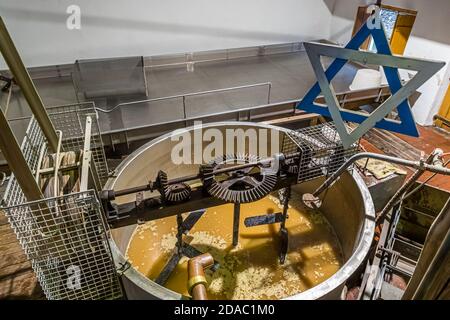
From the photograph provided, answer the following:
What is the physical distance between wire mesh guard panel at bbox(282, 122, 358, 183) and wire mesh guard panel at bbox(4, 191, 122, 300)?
1.45 metres

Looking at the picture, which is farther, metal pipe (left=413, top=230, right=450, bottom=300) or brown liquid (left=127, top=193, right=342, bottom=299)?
brown liquid (left=127, top=193, right=342, bottom=299)

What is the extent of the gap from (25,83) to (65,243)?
1.02m

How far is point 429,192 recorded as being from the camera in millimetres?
3117

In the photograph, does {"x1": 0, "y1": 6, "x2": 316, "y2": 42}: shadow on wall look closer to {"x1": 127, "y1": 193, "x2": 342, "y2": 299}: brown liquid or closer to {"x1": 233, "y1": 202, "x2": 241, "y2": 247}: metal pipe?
{"x1": 127, "y1": 193, "x2": 342, "y2": 299}: brown liquid

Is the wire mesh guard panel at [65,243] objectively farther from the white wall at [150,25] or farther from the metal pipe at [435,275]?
the white wall at [150,25]

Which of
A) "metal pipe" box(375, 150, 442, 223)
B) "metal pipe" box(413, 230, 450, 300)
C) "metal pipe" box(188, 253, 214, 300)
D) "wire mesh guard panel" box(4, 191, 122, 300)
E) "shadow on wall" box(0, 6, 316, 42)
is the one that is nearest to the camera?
"metal pipe" box(413, 230, 450, 300)

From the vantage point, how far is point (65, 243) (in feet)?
5.92

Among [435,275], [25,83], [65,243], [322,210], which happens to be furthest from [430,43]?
[65,243]

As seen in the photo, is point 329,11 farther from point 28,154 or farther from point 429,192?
point 28,154

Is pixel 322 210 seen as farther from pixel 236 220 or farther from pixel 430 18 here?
pixel 430 18

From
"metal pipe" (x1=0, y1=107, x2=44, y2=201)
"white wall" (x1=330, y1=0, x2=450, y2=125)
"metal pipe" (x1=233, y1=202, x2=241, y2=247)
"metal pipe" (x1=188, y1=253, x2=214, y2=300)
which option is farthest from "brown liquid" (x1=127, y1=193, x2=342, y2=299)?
"white wall" (x1=330, y1=0, x2=450, y2=125)

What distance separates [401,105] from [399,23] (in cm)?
380

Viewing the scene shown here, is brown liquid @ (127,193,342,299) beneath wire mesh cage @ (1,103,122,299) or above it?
beneath

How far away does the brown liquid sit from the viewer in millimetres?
2623
